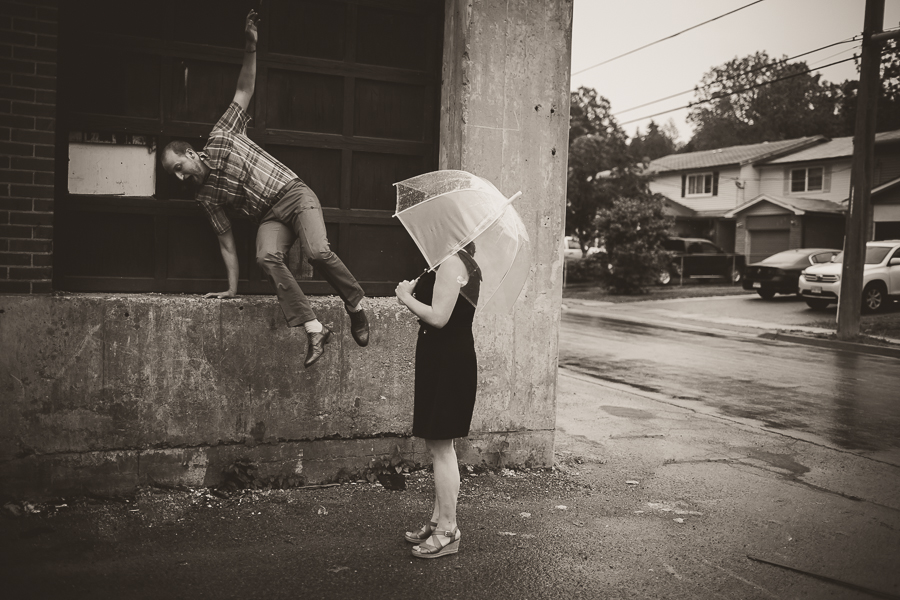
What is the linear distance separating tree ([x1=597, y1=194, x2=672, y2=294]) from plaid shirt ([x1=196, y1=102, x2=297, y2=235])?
22165 mm

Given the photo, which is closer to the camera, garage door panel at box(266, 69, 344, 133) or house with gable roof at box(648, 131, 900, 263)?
garage door panel at box(266, 69, 344, 133)

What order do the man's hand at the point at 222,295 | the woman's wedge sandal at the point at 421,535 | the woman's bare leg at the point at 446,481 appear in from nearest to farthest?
the woman's bare leg at the point at 446,481
the woman's wedge sandal at the point at 421,535
the man's hand at the point at 222,295

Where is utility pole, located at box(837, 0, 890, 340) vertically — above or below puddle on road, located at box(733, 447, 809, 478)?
above

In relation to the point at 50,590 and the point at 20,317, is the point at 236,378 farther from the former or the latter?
the point at 50,590

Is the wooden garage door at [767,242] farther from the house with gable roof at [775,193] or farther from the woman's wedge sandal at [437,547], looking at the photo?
the woman's wedge sandal at [437,547]

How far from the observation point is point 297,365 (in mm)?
5180

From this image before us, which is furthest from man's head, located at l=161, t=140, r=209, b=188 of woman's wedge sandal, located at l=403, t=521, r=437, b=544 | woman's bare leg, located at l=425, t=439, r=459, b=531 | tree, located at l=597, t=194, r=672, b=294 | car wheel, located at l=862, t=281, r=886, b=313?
tree, located at l=597, t=194, r=672, b=294

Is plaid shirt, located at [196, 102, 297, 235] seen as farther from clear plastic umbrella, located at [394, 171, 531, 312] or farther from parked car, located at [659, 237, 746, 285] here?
parked car, located at [659, 237, 746, 285]

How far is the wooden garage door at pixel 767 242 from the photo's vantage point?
3712cm

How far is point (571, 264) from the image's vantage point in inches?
1233

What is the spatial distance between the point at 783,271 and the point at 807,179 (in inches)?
700

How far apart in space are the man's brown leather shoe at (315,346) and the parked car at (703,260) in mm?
28374

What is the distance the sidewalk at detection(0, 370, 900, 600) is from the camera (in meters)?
3.79

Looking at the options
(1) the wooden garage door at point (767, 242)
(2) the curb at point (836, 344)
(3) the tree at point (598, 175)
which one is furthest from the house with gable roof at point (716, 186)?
(2) the curb at point (836, 344)
